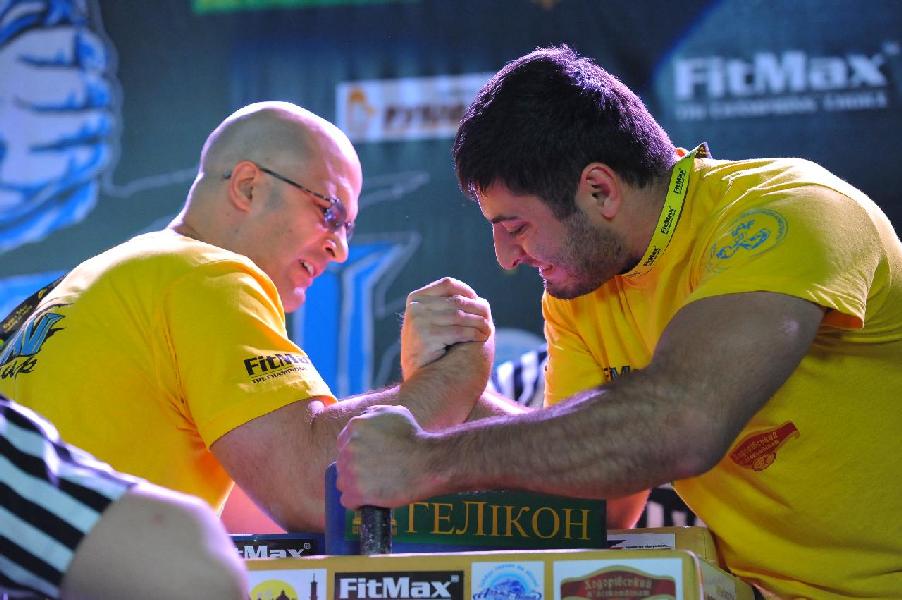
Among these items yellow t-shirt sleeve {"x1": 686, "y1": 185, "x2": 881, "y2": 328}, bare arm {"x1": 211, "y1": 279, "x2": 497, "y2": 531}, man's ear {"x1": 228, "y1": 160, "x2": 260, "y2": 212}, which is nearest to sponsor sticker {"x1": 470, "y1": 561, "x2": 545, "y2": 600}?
yellow t-shirt sleeve {"x1": 686, "y1": 185, "x2": 881, "y2": 328}

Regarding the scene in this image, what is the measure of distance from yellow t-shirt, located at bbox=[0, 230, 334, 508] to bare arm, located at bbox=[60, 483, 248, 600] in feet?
3.31

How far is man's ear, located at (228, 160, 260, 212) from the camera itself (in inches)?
92.2

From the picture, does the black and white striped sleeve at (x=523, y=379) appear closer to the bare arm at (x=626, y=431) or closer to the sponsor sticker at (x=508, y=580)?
the bare arm at (x=626, y=431)

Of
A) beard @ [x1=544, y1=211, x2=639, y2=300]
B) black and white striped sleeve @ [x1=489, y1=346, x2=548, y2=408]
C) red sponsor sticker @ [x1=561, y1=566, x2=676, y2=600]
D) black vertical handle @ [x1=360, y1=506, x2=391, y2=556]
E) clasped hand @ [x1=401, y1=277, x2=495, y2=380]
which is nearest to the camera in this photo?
red sponsor sticker @ [x1=561, y1=566, x2=676, y2=600]

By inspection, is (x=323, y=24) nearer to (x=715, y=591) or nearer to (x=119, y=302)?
(x=119, y=302)

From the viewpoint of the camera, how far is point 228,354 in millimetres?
1800

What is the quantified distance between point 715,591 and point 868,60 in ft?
7.66

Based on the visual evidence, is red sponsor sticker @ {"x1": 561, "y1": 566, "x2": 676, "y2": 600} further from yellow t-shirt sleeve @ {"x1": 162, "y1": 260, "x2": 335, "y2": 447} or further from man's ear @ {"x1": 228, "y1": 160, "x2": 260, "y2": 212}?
man's ear @ {"x1": 228, "y1": 160, "x2": 260, "y2": 212}

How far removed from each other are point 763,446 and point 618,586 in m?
0.58

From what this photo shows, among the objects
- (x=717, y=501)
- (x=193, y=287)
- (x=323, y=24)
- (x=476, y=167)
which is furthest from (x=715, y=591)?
(x=323, y=24)

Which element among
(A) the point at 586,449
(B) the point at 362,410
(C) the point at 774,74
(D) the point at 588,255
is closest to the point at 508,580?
(A) the point at 586,449

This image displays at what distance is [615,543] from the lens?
5.41 ft

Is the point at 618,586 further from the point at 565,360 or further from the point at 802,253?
the point at 565,360

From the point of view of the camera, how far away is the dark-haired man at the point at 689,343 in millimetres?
1399
